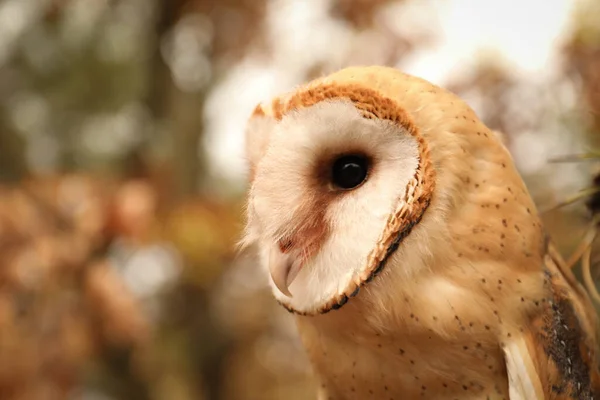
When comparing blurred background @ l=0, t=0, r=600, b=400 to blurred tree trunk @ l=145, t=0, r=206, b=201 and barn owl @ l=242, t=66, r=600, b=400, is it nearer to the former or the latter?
blurred tree trunk @ l=145, t=0, r=206, b=201

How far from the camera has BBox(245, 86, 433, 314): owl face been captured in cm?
53

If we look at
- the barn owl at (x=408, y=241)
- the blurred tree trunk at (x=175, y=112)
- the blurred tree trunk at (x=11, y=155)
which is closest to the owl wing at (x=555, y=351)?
the barn owl at (x=408, y=241)

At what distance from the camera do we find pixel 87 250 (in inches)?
82.2

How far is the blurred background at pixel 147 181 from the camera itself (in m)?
2.05

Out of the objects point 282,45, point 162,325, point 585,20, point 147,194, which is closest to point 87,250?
point 147,194

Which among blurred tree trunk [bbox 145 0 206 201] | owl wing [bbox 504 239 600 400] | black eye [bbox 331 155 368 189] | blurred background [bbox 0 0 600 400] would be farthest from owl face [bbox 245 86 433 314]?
blurred tree trunk [bbox 145 0 206 201]

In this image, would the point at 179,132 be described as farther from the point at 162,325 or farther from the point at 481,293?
the point at 481,293

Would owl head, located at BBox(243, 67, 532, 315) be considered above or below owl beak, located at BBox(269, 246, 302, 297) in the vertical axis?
above

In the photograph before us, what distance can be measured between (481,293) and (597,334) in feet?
0.92

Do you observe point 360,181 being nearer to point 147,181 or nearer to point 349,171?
point 349,171

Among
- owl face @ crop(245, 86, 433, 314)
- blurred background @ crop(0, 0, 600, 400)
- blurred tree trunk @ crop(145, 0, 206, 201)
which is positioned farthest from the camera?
blurred tree trunk @ crop(145, 0, 206, 201)

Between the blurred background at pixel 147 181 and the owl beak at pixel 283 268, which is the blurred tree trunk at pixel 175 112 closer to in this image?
the blurred background at pixel 147 181

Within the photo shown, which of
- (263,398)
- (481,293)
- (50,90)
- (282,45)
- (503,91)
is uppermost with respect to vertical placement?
(481,293)

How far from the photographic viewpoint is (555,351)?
1.90ft
